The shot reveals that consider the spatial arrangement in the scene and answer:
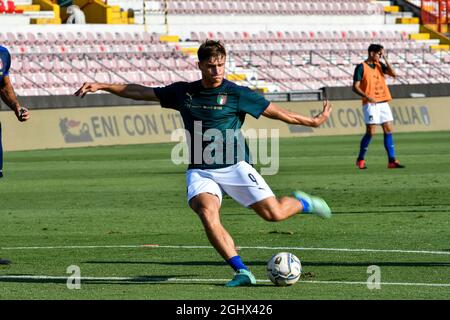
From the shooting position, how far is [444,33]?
52.0 m

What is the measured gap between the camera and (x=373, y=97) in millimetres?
24031

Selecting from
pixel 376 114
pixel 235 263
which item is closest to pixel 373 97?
pixel 376 114

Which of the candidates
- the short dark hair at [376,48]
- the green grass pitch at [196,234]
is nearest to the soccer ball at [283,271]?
the green grass pitch at [196,234]

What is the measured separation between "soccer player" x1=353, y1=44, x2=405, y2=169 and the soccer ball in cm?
1392

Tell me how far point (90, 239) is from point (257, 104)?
12.6ft

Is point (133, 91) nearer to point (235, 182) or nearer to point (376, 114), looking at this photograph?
point (235, 182)

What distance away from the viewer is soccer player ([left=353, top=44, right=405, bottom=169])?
23562 millimetres

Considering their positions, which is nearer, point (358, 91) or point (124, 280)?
point (124, 280)

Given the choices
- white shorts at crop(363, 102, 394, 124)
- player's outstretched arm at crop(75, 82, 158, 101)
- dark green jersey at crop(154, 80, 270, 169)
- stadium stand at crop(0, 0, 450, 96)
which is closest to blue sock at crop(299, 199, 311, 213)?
dark green jersey at crop(154, 80, 270, 169)

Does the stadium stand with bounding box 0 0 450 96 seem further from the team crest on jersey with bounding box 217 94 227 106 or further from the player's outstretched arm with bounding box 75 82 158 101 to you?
the team crest on jersey with bounding box 217 94 227 106

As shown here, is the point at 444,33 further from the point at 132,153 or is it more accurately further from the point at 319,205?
the point at 319,205

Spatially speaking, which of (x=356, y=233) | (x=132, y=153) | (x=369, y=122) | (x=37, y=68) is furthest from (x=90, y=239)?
(x=37, y=68)

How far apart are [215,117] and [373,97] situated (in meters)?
14.1

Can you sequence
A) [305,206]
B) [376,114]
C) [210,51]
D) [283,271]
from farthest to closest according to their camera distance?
[376,114], [305,206], [210,51], [283,271]
